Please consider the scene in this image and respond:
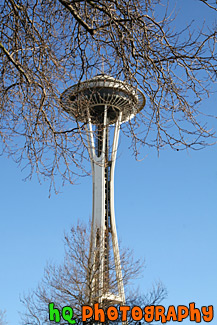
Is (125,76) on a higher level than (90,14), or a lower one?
lower

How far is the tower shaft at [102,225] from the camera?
16.9 feet

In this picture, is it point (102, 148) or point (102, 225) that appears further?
point (102, 225)

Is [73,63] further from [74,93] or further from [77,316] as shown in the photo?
[77,316]

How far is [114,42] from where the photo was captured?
393 cm

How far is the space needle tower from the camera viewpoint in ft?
14.5

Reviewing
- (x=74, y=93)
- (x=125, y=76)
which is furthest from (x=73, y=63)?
(x=125, y=76)

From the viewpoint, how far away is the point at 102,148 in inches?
385

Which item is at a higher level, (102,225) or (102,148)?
(102,225)

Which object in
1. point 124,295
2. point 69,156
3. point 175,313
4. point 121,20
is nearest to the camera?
point 121,20

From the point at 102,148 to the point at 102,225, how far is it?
58.2 feet

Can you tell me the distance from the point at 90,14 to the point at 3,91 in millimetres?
1075

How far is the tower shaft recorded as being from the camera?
515 cm

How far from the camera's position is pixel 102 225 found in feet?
89.1

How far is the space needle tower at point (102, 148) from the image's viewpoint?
14.5 feet
